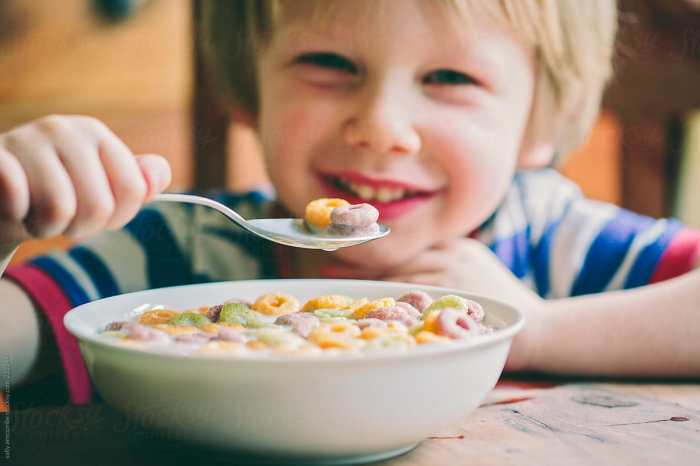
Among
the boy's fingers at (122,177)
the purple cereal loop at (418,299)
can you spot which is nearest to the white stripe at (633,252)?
the purple cereal loop at (418,299)

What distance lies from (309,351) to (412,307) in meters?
0.15

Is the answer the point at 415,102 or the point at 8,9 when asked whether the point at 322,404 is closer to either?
the point at 415,102

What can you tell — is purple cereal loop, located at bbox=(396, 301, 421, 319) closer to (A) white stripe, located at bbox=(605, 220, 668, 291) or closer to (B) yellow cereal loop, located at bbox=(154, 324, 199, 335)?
(B) yellow cereal loop, located at bbox=(154, 324, 199, 335)

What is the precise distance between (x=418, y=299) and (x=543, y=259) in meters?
0.54

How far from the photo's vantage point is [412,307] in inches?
21.2

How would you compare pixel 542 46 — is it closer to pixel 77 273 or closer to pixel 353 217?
pixel 353 217

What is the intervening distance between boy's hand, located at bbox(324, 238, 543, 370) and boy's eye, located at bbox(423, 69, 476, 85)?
0.61 feet

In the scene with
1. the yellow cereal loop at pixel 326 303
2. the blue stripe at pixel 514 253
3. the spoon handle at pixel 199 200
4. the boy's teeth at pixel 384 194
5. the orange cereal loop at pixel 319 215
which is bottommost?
the blue stripe at pixel 514 253

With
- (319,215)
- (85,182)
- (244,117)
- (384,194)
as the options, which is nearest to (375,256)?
(384,194)

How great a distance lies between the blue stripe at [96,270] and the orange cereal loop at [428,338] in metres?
0.56

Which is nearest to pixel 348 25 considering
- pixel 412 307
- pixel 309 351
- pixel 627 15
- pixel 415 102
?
pixel 415 102

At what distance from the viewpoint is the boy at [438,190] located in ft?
2.47

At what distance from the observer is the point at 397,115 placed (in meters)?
0.79

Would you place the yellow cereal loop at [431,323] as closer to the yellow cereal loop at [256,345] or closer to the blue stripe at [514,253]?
the yellow cereal loop at [256,345]
